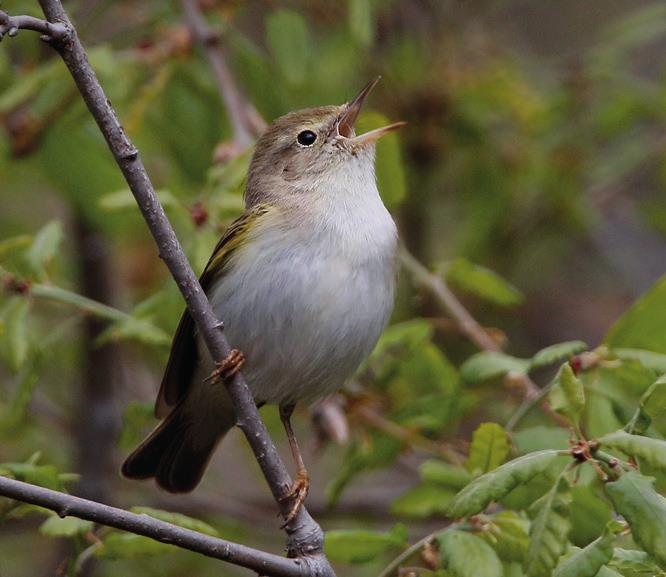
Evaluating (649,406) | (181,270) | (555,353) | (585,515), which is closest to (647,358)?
(555,353)

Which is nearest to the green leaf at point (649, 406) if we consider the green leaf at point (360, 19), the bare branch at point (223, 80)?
the green leaf at point (360, 19)

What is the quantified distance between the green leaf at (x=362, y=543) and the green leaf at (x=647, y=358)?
0.74m

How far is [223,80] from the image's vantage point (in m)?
4.17

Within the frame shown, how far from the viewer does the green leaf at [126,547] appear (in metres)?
2.69

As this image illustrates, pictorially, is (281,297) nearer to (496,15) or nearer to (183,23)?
(183,23)

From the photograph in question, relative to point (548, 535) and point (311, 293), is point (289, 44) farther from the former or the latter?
point (548, 535)

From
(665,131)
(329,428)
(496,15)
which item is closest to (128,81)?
(329,428)

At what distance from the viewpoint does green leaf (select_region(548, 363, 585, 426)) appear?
2322mm

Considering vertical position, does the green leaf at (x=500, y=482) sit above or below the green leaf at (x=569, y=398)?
below

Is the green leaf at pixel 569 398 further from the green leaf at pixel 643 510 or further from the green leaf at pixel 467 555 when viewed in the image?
the green leaf at pixel 467 555

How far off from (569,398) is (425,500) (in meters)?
1.20

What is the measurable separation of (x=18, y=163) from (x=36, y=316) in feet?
4.33

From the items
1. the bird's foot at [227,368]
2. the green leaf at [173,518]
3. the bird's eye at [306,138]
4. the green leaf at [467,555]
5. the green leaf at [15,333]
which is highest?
the bird's eye at [306,138]

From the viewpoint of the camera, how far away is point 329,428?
3816 millimetres
